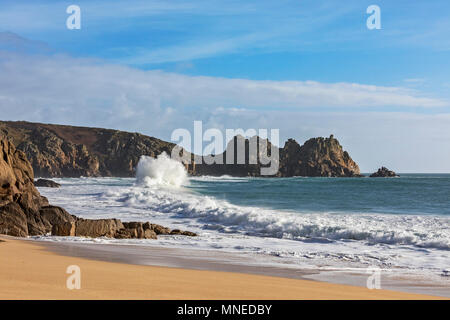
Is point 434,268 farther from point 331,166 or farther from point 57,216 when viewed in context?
point 331,166

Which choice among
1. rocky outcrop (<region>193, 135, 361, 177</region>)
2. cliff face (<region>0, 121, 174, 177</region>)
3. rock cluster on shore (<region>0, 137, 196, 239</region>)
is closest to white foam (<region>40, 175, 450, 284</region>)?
rock cluster on shore (<region>0, 137, 196, 239</region>)

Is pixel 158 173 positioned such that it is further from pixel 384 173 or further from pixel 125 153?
pixel 384 173

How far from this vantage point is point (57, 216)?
56.7 feet

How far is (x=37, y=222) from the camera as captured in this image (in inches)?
647

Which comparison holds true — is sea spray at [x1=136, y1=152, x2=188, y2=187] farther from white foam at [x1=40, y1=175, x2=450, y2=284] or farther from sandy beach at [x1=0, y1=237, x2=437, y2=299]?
sandy beach at [x1=0, y1=237, x2=437, y2=299]

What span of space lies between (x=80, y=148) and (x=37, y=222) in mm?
127190

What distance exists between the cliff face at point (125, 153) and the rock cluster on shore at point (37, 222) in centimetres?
11742

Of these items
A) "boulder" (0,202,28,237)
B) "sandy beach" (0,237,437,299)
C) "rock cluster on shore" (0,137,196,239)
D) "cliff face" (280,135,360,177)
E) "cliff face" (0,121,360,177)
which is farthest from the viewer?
"cliff face" (280,135,360,177)

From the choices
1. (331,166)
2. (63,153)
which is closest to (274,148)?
(331,166)

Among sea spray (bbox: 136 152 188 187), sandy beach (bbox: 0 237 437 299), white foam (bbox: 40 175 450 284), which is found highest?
sea spray (bbox: 136 152 188 187)

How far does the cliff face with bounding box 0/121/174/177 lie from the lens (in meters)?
129

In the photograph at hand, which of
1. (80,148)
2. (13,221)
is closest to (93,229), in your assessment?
(13,221)

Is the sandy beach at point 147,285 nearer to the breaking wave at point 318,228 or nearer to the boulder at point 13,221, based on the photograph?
the boulder at point 13,221

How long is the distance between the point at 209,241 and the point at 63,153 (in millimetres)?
128542
